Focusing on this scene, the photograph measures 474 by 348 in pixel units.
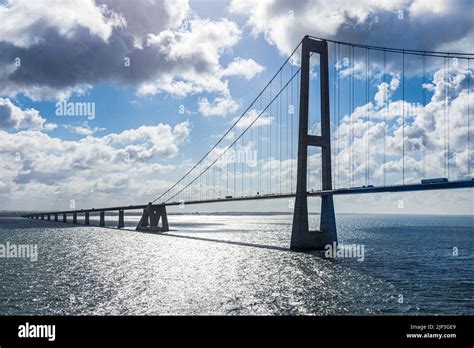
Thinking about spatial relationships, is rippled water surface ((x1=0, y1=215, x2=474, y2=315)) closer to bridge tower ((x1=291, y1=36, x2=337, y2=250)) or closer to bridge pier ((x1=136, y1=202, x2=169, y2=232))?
bridge tower ((x1=291, y1=36, x2=337, y2=250))

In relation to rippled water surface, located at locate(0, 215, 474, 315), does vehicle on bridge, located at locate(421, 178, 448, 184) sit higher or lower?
higher

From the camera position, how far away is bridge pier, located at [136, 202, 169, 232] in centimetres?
14516

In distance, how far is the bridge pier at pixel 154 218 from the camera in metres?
145

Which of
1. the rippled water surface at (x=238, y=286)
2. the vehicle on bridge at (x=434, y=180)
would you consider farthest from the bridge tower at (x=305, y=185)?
the vehicle on bridge at (x=434, y=180)

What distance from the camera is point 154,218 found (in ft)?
487

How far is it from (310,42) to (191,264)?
42.4m

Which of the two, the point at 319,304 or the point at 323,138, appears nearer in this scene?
the point at 319,304

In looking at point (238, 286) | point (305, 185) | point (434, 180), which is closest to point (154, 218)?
point (305, 185)

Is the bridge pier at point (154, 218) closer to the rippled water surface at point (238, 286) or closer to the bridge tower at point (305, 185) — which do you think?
the bridge tower at point (305, 185)

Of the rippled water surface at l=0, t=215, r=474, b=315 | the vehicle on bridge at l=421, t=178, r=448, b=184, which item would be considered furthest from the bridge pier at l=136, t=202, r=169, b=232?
the vehicle on bridge at l=421, t=178, r=448, b=184
